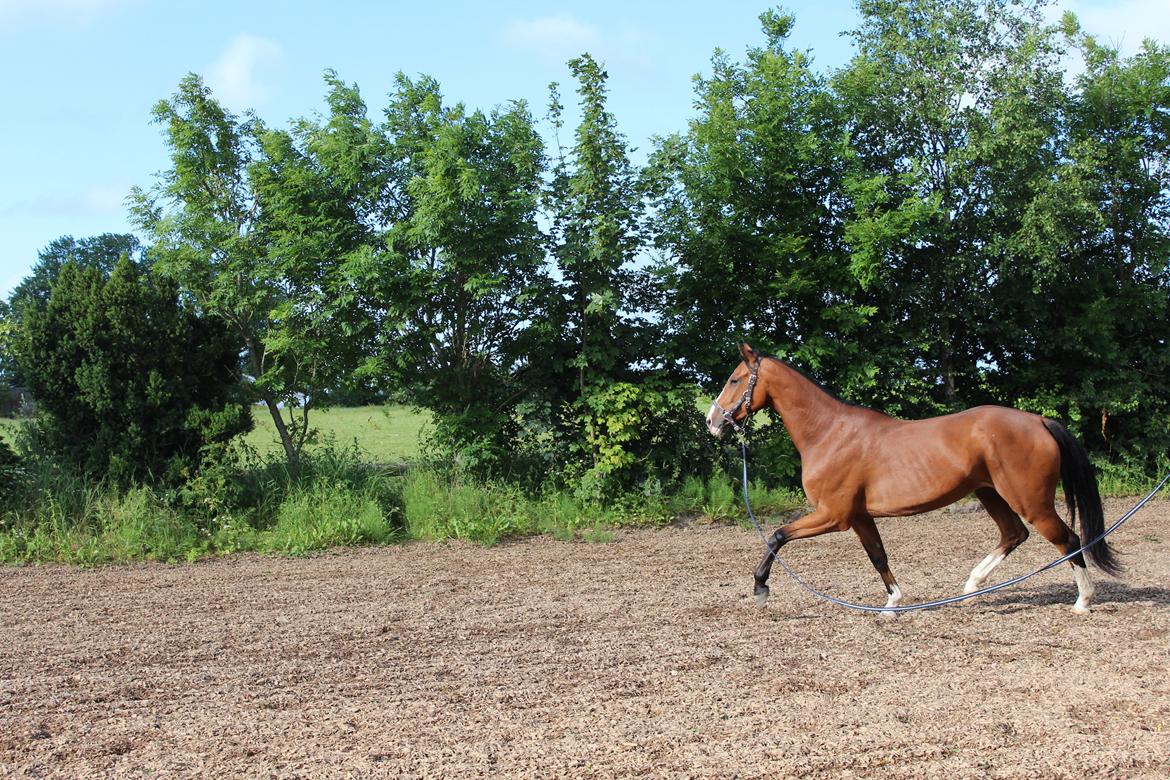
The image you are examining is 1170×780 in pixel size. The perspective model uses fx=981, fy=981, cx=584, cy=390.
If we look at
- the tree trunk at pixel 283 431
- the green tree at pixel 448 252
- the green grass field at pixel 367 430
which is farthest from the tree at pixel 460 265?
the green grass field at pixel 367 430

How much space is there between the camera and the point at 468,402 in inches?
481

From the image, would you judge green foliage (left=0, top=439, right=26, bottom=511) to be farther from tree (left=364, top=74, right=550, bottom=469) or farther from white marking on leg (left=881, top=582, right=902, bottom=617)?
white marking on leg (left=881, top=582, right=902, bottom=617)

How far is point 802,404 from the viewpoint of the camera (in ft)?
24.9

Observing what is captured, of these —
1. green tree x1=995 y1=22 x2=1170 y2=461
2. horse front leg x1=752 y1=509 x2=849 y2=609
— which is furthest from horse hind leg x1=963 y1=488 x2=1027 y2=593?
green tree x1=995 y1=22 x2=1170 y2=461

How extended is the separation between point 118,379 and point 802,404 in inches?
298

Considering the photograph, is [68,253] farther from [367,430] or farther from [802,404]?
[802,404]

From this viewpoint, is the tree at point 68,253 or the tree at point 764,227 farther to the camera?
the tree at point 68,253

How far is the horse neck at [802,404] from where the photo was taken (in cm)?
752

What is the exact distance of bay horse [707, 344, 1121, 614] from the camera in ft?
23.1

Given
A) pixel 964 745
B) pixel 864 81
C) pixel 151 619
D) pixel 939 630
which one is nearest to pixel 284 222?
pixel 151 619

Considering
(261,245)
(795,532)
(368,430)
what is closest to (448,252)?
(261,245)

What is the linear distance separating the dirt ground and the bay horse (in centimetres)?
57

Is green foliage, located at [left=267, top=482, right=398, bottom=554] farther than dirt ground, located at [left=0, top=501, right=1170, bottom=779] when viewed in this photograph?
Yes

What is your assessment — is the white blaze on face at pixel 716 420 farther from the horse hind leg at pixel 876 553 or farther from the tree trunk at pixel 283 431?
the tree trunk at pixel 283 431
